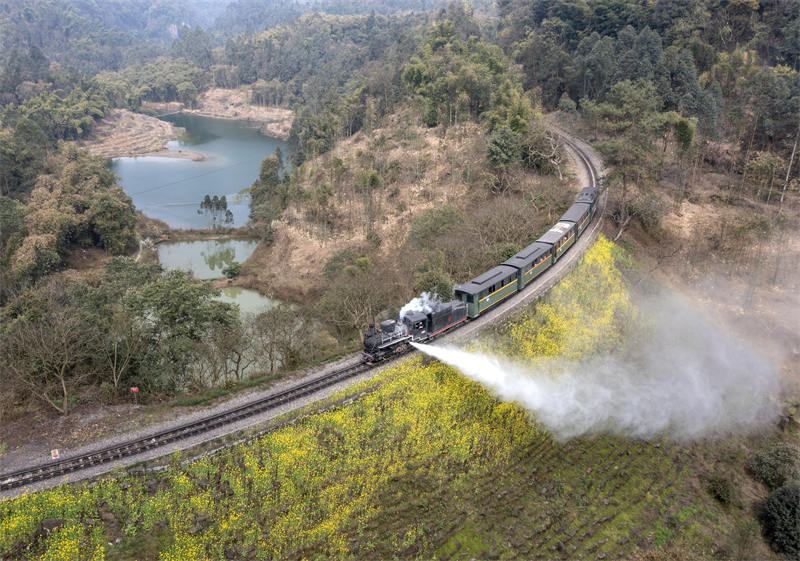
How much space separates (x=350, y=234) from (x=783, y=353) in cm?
3245

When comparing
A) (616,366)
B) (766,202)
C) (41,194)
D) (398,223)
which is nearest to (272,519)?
(616,366)

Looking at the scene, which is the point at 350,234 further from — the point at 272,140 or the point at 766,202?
the point at 272,140

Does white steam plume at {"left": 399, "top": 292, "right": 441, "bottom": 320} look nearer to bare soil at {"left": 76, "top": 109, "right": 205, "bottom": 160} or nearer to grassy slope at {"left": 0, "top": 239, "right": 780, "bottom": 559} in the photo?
grassy slope at {"left": 0, "top": 239, "right": 780, "bottom": 559}

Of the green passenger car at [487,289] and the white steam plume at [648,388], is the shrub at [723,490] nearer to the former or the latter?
the white steam plume at [648,388]

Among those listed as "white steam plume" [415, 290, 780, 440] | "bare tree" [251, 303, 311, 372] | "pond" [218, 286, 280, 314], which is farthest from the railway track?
"pond" [218, 286, 280, 314]

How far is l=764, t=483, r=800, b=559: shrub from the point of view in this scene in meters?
17.9

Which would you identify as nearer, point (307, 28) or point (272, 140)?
point (272, 140)

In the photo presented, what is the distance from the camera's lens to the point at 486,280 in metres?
26.0

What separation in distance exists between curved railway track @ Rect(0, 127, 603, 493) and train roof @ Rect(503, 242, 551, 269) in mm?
9519

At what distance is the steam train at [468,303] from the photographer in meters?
23.1

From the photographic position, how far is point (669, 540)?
17.8 metres

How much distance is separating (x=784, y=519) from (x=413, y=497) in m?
12.8

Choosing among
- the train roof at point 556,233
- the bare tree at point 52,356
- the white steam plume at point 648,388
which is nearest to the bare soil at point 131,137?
the train roof at point 556,233

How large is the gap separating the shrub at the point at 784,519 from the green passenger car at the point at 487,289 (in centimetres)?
1318
